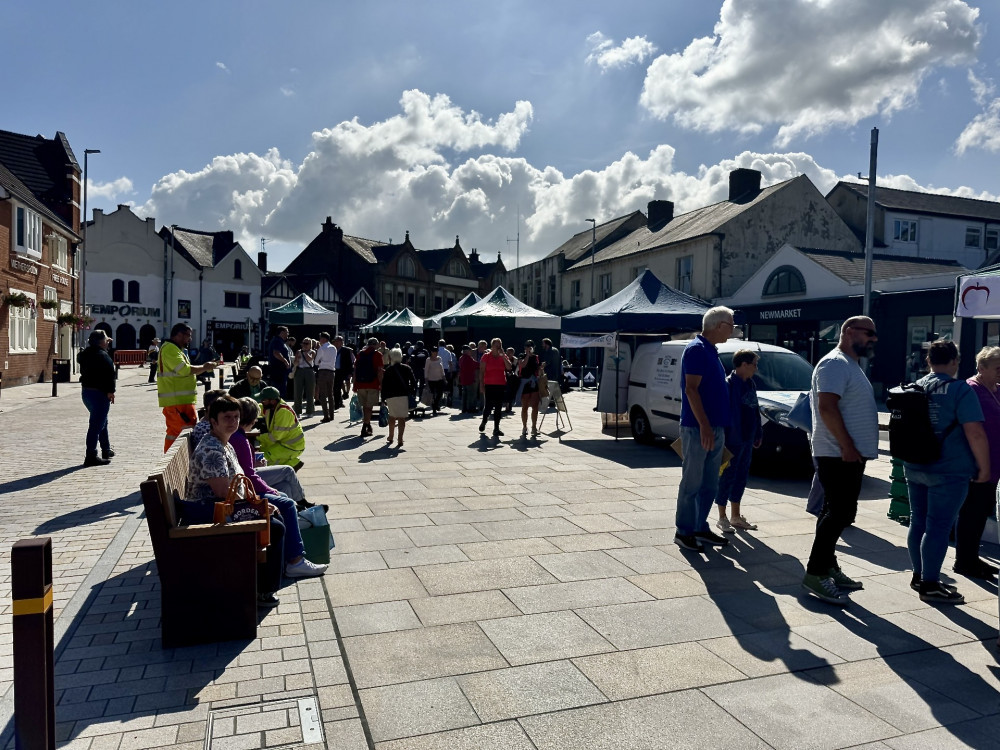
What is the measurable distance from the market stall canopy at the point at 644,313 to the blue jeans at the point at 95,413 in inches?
314

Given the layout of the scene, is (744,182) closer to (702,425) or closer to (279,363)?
(279,363)

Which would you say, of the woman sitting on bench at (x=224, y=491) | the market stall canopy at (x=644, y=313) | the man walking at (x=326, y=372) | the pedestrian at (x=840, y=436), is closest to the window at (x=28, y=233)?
the man walking at (x=326, y=372)

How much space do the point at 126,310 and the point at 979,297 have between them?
5275cm

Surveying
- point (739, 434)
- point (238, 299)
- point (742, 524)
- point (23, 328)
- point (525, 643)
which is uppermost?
point (238, 299)

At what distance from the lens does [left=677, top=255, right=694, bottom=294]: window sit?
35.6m

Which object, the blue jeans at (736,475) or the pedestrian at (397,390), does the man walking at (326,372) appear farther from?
the blue jeans at (736,475)

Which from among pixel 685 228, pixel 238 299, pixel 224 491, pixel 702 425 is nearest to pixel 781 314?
pixel 685 228

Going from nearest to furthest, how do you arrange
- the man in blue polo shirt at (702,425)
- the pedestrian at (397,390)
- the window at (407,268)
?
the man in blue polo shirt at (702,425), the pedestrian at (397,390), the window at (407,268)

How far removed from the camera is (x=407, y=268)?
68688 millimetres

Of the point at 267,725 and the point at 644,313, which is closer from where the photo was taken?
the point at 267,725

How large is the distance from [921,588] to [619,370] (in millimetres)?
7923

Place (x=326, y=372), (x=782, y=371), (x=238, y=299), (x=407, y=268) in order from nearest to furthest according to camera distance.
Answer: (x=782, y=371) → (x=326, y=372) → (x=238, y=299) → (x=407, y=268)

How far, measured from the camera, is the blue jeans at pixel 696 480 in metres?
5.77

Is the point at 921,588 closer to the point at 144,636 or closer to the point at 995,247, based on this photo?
the point at 144,636
